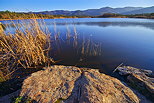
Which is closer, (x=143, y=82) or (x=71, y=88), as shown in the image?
(x=71, y=88)

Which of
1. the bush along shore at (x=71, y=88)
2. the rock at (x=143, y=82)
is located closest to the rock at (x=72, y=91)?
the bush along shore at (x=71, y=88)

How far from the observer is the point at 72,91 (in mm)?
2338

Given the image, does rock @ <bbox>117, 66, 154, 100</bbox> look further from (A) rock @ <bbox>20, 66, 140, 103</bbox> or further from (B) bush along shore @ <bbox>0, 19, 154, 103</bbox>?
(A) rock @ <bbox>20, 66, 140, 103</bbox>

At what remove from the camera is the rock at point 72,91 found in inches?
82.0

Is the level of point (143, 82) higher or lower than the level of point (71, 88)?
lower

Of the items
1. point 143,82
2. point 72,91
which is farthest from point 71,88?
point 143,82

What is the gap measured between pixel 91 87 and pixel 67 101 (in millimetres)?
724

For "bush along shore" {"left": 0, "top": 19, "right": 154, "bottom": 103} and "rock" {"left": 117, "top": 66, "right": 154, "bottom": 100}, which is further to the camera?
"rock" {"left": 117, "top": 66, "right": 154, "bottom": 100}

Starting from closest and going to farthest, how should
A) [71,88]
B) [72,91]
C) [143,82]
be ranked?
[72,91], [71,88], [143,82]

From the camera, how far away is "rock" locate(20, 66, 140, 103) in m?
2.08

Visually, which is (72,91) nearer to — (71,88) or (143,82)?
(71,88)

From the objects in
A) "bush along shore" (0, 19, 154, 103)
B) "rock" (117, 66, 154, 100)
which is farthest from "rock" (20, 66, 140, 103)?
"rock" (117, 66, 154, 100)

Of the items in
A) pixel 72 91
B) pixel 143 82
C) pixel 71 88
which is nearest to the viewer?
pixel 72 91

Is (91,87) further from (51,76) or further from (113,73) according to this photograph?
(113,73)
